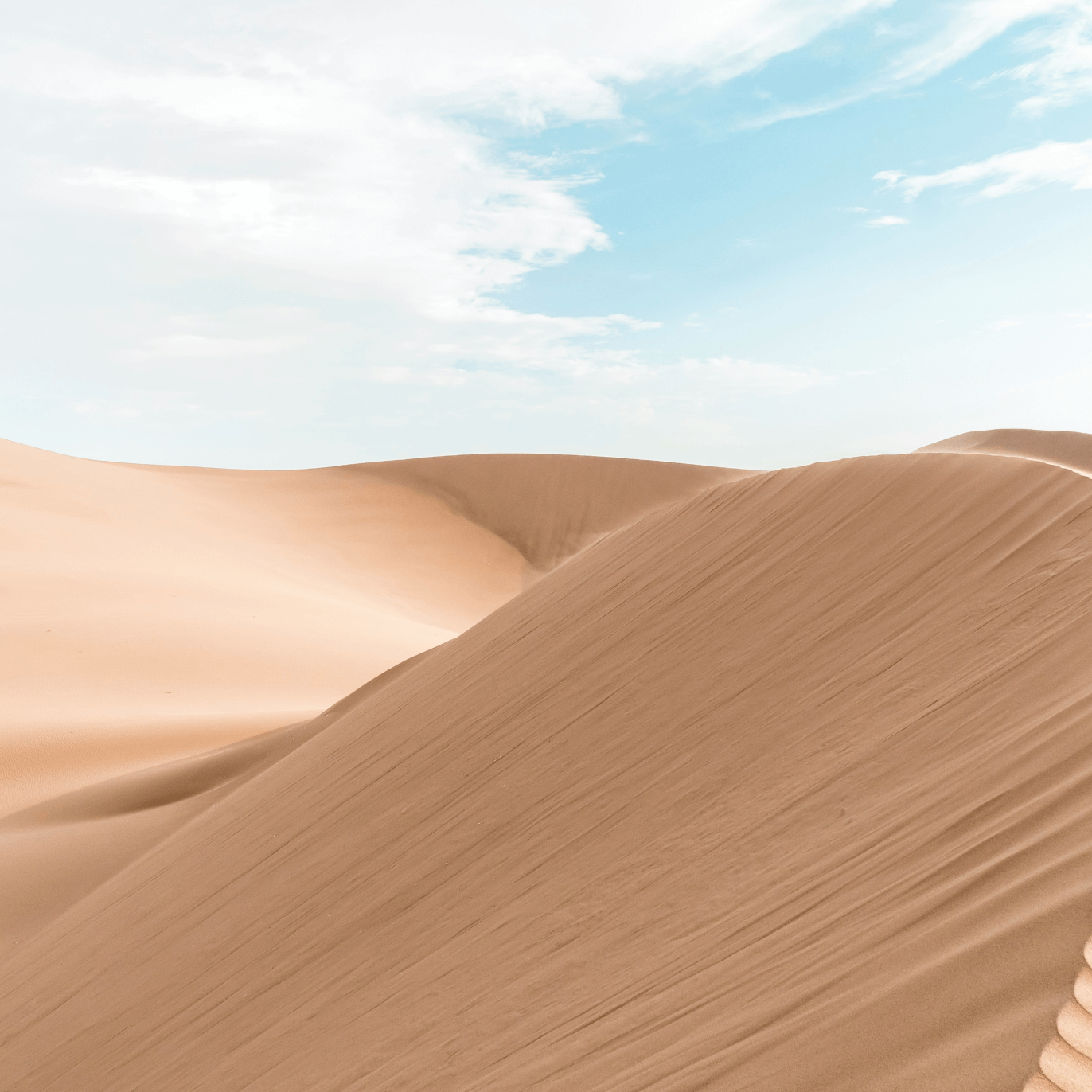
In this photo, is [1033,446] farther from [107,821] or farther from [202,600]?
[202,600]

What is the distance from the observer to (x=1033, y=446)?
6137 mm

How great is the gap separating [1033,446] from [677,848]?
4086 mm

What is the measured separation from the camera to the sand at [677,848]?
1944mm

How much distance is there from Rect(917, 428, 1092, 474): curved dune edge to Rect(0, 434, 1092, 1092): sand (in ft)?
0.22

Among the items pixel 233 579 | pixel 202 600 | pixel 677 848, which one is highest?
pixel 233 579

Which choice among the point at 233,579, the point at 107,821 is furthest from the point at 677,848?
the point at 233,579

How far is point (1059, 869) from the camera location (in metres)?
1.88

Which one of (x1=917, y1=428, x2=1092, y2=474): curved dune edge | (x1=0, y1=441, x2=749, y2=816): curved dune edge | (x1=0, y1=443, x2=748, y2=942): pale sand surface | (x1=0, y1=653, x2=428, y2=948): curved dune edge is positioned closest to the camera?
(x1=917, y1=428, x2=1092, y2=474): curved dune edge

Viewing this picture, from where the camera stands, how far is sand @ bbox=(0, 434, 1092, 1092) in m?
1.94

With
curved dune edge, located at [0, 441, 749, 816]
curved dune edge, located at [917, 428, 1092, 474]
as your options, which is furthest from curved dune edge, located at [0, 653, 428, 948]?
curved dune edge, located at [917, 428, 1092, 474]

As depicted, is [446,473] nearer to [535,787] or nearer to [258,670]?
[258,670]

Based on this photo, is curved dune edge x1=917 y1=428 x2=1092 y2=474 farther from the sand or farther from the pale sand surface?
the pale sand surface

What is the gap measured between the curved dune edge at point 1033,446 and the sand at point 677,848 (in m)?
0.07

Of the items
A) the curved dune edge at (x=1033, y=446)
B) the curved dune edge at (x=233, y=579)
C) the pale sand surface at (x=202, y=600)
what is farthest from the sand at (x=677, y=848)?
the curved dune edge at (x=233, y=579)
